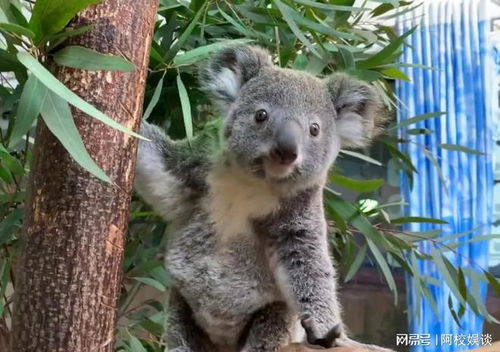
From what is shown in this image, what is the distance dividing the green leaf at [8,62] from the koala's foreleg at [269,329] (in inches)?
38.2

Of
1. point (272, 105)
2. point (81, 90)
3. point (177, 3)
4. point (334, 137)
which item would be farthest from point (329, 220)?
point (81, 90)

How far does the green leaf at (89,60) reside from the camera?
4.27 feet

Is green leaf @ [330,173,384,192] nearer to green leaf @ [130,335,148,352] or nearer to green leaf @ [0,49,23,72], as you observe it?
green leaf @ [130,335,148,352]

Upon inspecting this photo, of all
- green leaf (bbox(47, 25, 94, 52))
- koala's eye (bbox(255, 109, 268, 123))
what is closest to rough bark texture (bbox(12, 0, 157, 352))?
green leaf (bbox(47, 25, 94, 52))

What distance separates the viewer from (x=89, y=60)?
53.6 inches

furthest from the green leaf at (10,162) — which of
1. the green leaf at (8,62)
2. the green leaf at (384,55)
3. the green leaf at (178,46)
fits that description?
the green leaf at (384,55)

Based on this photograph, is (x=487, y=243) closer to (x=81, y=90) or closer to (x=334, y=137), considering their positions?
(x=334, y=137)

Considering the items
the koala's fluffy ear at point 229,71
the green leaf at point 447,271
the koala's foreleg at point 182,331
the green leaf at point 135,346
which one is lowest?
the green leaf at point 135,346

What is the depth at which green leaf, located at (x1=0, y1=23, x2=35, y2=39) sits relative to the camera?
1.24 meters

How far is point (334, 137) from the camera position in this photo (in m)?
1.96

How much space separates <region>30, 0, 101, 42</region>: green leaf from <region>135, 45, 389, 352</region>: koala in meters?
0.65

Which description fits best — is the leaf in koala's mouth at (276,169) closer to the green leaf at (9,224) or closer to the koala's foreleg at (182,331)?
the koala's foreleg at (182,331)

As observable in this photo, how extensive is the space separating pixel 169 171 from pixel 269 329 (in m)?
0.57

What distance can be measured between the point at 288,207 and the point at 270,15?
627mm
